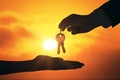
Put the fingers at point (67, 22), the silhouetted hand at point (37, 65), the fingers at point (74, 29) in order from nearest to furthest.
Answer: the silhouetted hand at point (37, 65) < the fingers at point (67, 22) < the fingers at point (74, 29)

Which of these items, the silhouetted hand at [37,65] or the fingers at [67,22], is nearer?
the silhouetted hand at [37,65]

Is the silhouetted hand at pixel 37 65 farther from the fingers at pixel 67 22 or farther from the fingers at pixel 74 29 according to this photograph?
the fingers at pixel 74 29

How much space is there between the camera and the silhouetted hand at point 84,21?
389cm

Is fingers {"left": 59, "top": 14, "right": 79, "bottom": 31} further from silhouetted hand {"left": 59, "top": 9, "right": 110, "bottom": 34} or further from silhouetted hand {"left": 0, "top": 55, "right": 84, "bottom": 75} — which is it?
silhouetted hand {"left": 0, "top": 55, "right": 84, "bottom": 75}

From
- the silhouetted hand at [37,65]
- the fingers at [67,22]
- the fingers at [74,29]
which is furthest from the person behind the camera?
the fingers at [74,29]

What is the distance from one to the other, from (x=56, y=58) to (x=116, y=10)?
174 cm

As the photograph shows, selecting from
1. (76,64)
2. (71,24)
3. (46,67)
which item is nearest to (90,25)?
(71,24)

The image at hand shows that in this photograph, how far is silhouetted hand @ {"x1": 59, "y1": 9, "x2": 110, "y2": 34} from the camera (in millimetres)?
3890

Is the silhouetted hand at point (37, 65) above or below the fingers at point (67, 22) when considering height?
below

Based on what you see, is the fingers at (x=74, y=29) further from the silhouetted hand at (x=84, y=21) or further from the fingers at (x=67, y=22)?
the fingers at (x=67, y=22)

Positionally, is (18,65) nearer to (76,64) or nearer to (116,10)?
(76,64)

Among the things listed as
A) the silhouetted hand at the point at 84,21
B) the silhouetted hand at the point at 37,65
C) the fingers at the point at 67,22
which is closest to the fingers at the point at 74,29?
the silhouetted hand at the point at 84,21

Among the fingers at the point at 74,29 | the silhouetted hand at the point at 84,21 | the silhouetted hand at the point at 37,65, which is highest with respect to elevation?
the silhouetted hand at the point at 84,21

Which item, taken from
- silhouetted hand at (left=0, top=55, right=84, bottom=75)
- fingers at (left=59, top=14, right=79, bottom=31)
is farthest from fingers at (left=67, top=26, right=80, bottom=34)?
silhouetted hand at (left=0, top=55, right=84, bottom=75)
